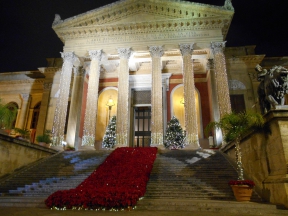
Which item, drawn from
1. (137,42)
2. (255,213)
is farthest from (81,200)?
(137,42)

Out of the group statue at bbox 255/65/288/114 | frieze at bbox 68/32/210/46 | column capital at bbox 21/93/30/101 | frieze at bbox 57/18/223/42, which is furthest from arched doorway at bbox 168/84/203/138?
column capital at bbox 21/93/30/101

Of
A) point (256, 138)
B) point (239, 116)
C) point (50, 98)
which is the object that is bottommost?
point (256, 138)

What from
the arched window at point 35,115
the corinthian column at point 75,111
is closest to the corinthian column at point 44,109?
the arched window at point 35,115

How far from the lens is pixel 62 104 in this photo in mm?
15578

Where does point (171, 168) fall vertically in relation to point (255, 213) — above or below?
above

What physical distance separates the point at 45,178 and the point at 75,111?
829 cm

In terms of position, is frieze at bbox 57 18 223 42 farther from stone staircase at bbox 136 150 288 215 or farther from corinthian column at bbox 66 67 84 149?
stone staircase at bbox 136 150 288 215

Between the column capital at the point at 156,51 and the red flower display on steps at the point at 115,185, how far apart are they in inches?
280

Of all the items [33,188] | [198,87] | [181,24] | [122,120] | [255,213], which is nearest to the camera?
[255,213]

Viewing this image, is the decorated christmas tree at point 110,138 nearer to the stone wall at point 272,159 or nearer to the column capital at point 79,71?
the column capital at point 79,71

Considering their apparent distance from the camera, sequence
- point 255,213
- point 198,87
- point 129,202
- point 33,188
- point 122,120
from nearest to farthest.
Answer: point 255,213 → point 129,202 → point 33,188 → point 122,120 → point 198,87

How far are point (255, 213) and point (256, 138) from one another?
2.60 metres

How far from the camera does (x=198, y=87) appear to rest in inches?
757

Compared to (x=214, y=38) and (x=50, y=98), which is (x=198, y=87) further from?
(x=50, y=98)
